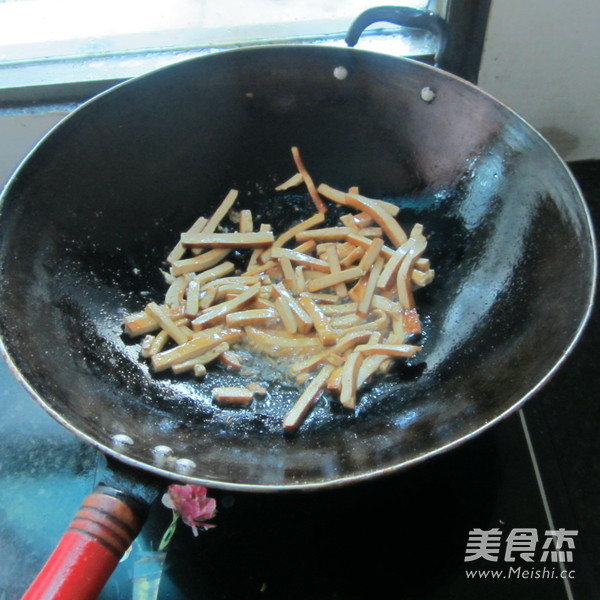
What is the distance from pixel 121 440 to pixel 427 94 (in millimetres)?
712

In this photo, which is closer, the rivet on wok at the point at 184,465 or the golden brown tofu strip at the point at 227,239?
the rivet on wok at the point at 184,465

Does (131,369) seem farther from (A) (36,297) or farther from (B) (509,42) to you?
(B) (509,42)

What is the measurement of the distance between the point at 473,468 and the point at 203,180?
66 cm

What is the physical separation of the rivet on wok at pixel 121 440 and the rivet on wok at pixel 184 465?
0.21ft

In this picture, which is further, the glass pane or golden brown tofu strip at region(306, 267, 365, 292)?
the glass pane

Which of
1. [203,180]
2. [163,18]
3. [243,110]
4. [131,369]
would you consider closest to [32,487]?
[131,369]

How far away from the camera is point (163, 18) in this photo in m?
1.25

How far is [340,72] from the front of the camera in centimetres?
101

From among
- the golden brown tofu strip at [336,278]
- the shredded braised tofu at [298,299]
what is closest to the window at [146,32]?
the shredded braised tofu at [298,299]

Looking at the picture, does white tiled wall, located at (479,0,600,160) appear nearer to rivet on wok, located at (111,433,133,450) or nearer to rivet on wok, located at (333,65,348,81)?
rivet on wok, located at (333,65,348,81)

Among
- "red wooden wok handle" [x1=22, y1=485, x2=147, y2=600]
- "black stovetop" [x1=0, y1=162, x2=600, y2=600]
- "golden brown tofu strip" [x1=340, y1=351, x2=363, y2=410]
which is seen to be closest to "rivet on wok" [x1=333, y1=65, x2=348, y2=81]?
"golden brown tofu strip" [x1=340, y1=351, x2=363, y2=410]

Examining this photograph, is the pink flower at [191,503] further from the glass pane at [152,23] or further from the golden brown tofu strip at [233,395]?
the glass pane at [152,23]

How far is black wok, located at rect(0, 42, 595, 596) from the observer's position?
2.35 ft

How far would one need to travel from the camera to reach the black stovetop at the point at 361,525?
0.80 meters
